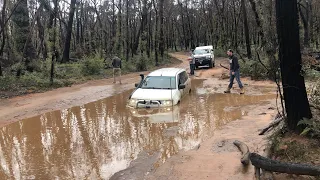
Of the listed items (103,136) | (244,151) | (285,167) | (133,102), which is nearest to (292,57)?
(244,151)

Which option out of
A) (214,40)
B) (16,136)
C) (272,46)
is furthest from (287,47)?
(214,40)

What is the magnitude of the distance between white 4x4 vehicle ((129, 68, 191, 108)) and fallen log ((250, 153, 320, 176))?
7.35 meters

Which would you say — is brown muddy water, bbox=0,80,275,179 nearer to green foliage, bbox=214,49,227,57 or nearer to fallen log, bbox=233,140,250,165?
fallen log, bbox=233,140,250,165

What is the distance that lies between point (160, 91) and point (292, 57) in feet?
23.0

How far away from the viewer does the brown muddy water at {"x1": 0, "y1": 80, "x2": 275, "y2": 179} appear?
23.2ft

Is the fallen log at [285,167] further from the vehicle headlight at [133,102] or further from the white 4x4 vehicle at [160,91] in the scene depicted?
the vehicle headlight at [133,102]

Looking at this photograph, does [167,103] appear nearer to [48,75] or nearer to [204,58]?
[48,75]

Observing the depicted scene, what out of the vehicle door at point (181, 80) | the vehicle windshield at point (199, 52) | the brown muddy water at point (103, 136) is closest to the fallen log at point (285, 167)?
the brown muddy water at point (103, 136)

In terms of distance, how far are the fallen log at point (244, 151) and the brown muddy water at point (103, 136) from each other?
1051 mm

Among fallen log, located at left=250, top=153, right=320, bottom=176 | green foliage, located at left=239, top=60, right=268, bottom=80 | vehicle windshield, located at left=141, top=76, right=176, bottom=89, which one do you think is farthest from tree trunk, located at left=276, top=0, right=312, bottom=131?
green foliage, located at left=239, top=60, right=268, bottom=80

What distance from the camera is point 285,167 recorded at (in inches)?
191

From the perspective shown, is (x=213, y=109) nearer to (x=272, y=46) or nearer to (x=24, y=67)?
(x=272, y=46)

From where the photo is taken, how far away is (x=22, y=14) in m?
23.0

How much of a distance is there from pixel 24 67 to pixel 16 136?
1412cm
